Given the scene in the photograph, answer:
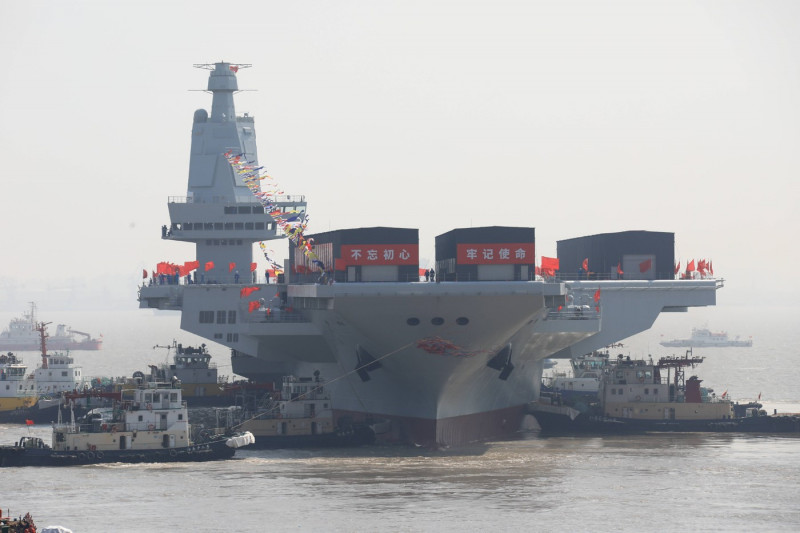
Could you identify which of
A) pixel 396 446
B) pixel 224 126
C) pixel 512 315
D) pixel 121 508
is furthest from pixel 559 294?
pixel 224 126

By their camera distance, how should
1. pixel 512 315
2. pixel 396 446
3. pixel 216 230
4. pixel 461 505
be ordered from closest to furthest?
pixel 461 505 < pixel 512 315 < pixel 396 446 < pixel 216 230

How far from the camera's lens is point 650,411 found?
7844cm

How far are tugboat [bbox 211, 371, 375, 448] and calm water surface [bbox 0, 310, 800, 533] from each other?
1.55 m

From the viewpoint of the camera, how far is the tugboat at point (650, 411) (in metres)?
77.6

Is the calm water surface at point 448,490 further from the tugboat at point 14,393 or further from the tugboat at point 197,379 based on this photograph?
the tugboat at point 14,393

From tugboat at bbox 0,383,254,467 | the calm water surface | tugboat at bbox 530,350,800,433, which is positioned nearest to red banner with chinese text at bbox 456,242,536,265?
the calm water surface

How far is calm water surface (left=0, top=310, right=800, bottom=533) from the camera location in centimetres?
5166

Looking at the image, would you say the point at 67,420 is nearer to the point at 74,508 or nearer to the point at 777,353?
the point at 74,508

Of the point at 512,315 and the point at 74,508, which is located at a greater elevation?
the point at 512,315

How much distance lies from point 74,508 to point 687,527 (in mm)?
22677

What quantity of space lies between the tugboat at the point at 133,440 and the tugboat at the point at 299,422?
10.4 feet

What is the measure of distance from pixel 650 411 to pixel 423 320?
19.2 meters

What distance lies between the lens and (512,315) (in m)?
65.9

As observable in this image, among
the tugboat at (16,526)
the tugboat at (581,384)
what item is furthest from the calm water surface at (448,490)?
the tugboat at (581,384)
